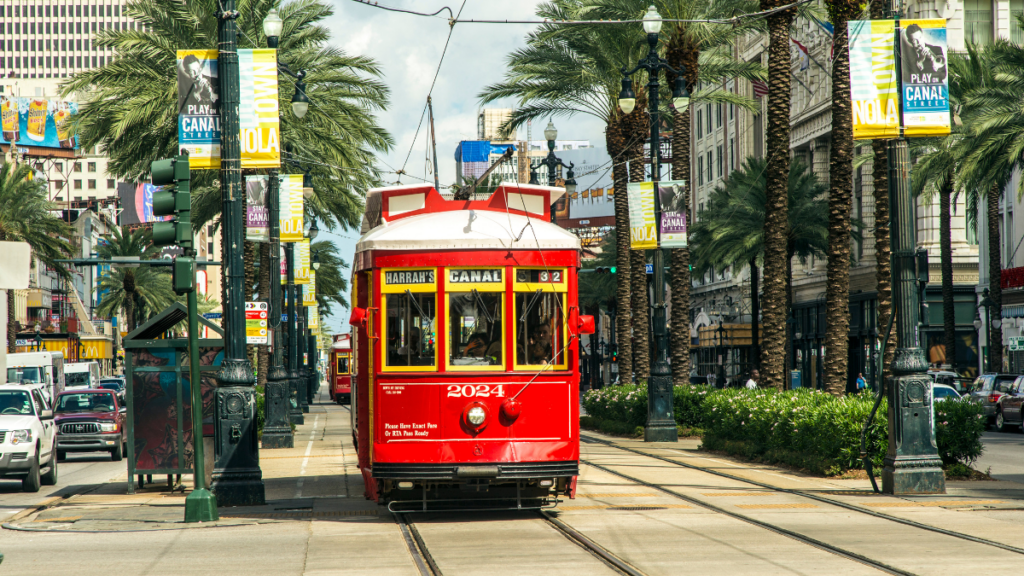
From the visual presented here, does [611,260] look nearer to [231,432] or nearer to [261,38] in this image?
[261,38]

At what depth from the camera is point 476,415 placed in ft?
38.7

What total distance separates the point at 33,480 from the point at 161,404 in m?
3.10

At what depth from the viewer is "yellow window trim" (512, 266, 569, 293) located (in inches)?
475

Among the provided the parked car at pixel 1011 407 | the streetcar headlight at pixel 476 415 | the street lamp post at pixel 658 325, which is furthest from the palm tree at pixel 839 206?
the parked car at pixel 1011 407

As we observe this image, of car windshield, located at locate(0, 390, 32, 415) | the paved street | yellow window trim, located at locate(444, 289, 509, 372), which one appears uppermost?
yellow window trim, located at locate(444, 289, 509, 372)

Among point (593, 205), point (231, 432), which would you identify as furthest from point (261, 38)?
point (593, 205)

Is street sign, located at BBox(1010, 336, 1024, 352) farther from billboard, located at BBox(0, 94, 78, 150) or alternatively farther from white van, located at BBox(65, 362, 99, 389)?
billboard, located at BBox(0, 94, 78, 150)

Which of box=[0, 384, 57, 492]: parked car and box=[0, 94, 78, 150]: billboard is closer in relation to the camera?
box=[0, 384, 57, 492]: parked car

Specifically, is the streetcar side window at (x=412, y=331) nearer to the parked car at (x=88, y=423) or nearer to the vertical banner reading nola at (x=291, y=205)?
the vertical banner reading nola at (x=291, y=205)

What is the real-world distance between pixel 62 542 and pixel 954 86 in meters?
33.4

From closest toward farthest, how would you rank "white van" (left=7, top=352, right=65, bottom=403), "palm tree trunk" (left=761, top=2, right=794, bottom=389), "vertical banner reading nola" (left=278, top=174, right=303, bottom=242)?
"palm tree trunk" (left=761, top=2, right=794, bottom=389), "vertical banner reading nola" (left=278, top=174, right=303, bottom=242), "white van" (left=7, top=352, right=65, bottom=403)

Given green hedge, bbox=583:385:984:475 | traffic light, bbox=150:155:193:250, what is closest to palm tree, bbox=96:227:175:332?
green hedge, bbox=583:385:984:475

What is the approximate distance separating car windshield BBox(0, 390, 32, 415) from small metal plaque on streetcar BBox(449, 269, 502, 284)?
11.0 metres

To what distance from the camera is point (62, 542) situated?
11641 mm
